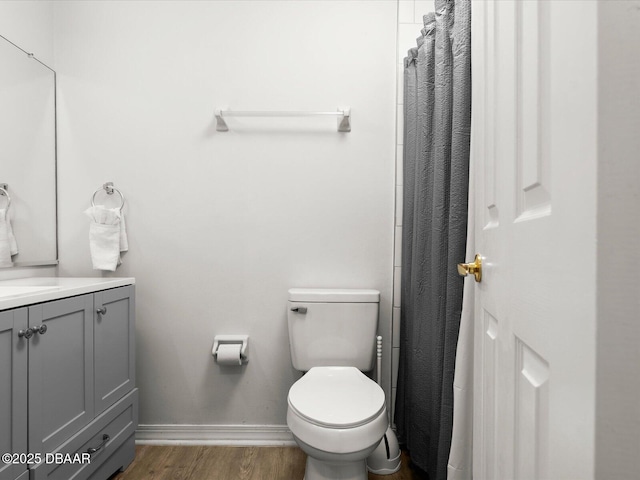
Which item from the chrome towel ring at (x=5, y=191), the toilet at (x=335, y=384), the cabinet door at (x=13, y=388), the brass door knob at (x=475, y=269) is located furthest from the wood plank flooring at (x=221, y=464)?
the chrome towel ring at (x=5, y=191)

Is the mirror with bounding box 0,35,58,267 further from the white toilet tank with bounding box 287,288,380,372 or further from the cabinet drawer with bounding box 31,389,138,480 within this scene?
the white toilet tank with bounding box 287,288,380,372

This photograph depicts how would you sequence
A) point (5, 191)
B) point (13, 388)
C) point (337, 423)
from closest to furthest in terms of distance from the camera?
point (13, 388) → point (337, 423) → point (5, 191)

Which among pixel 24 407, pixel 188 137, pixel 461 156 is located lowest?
pixel 24 407

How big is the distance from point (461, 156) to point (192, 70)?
1374mm

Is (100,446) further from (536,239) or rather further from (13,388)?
(536,239)

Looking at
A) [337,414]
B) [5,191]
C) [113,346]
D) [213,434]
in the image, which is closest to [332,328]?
[337,414]

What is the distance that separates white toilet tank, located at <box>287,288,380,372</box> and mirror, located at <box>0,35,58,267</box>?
1.22 m

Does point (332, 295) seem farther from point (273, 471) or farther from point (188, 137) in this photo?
point (188, 137)

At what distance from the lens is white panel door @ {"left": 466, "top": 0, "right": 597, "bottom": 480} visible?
0.40 m

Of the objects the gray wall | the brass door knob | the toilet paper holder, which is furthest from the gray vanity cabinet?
the gray wall

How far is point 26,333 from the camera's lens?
1.08 metres

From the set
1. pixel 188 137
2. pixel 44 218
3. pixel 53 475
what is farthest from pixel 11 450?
pixel 188 137

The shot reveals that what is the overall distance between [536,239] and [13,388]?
135 cm

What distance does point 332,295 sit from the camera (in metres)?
1.67
